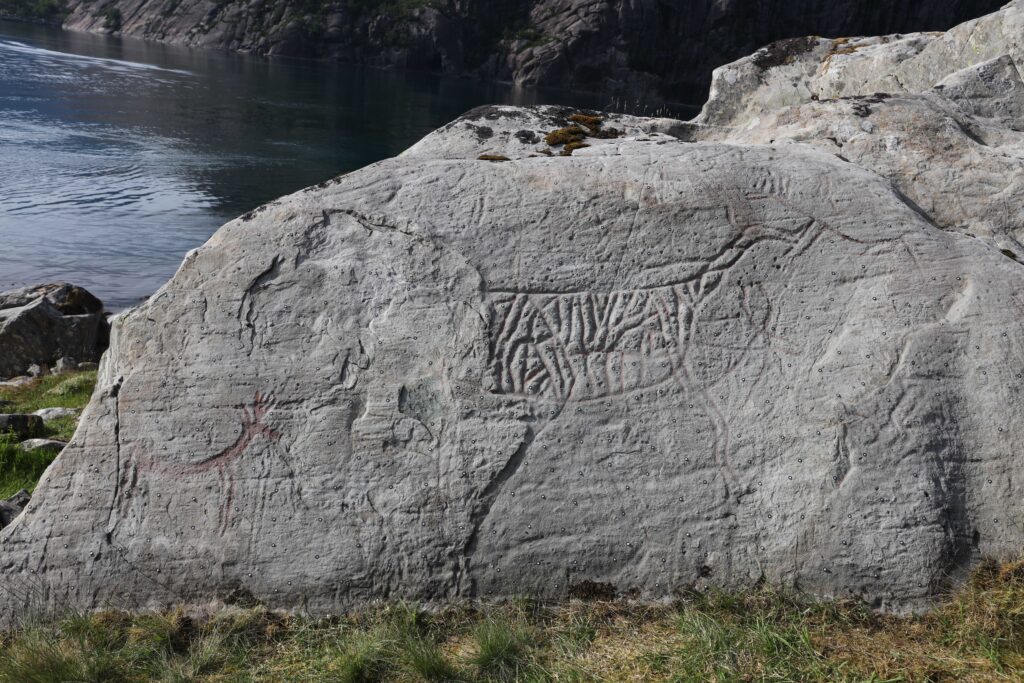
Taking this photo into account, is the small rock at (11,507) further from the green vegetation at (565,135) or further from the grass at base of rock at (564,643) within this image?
the green vegetation at (565,135)

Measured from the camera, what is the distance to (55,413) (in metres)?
10.9

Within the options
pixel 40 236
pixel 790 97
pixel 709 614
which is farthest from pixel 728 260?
pixel 40 236

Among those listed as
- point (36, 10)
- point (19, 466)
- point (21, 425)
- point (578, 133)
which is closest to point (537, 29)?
point (36, 10)

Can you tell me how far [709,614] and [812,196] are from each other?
131 inches

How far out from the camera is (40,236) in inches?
917

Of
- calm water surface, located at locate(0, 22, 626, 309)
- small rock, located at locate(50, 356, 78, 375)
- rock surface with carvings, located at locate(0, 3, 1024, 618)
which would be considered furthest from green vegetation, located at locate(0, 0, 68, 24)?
rock surface with carvings, located at locate(0, 3, 1024, 618)

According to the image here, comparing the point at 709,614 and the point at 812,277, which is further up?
the point at 812,277

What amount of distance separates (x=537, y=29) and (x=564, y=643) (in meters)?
104

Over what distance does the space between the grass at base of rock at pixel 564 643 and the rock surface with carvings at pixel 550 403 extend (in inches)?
6.9

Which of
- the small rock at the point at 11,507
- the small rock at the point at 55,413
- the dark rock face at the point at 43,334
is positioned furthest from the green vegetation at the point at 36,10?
the small rock at the point at 11,507

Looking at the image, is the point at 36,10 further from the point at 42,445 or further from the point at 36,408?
the point at 42,445

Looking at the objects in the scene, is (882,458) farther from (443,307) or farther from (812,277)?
(443,307)

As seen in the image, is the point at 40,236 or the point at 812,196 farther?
the point at 40,236

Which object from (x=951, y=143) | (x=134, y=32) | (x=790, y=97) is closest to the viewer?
(x=951, y=143)
